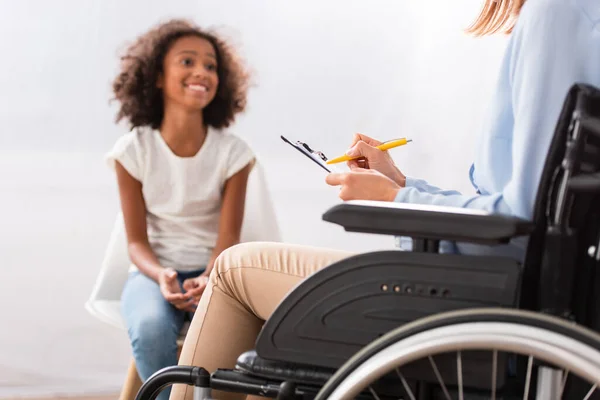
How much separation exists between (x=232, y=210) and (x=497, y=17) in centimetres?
99

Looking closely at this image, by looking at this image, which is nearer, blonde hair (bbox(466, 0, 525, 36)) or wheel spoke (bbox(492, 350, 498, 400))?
wheel spoke (bbox(492, 350, 498, 400))

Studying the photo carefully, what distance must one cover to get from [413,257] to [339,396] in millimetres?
177

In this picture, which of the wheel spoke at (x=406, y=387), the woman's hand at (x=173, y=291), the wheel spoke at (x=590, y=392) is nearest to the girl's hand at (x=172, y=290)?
the woman's hand at (x=173, y=291)

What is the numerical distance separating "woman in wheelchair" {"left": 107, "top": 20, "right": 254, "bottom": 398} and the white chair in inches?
2.7

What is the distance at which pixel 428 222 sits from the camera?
94 cm

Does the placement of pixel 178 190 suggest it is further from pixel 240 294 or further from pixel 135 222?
pixel 240 294

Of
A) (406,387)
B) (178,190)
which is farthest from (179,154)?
(406,387)

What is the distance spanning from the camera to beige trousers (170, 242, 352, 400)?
122 cm

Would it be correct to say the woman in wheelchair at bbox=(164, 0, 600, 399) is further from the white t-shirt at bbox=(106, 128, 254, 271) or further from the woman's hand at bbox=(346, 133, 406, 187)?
the white t-shirt at bbox=(106, 128, 254, 271)

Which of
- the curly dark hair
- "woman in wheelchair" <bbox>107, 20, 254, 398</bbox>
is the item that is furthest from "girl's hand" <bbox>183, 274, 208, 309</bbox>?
the curly dark hair

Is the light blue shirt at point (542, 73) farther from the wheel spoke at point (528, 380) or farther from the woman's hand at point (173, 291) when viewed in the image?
the woman's hand at point (173, 291)

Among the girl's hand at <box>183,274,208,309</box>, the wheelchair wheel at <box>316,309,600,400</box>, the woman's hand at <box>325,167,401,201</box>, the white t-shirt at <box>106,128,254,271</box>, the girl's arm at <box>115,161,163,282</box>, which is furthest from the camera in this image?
the white t-shirt at <box>106,128,254,271</box>

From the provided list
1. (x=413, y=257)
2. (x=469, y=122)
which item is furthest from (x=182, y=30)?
(x=413, y=257)

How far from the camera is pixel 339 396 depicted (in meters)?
0.94
